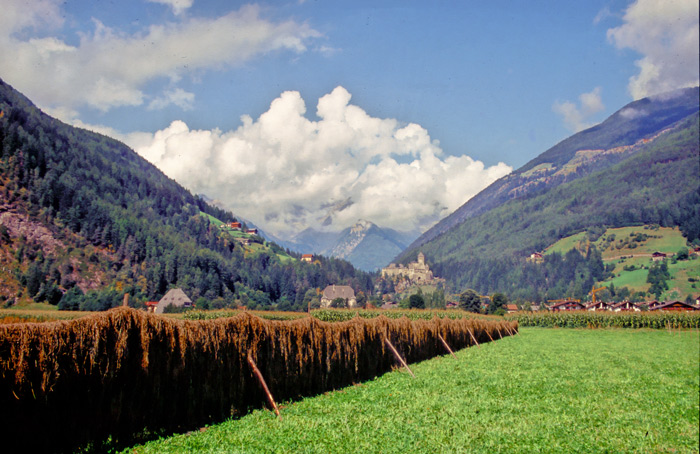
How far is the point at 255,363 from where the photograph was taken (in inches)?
474

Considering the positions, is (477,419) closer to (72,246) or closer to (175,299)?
(175,299)

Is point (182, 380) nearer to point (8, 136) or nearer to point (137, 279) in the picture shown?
point (137, 279)

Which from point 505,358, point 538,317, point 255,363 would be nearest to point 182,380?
point 255,363

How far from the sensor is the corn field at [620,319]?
219 feet

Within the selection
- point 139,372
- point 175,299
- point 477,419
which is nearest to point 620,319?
point 477,419

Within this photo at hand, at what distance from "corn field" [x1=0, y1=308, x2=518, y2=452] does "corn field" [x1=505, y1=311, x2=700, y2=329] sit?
60673 millimetres

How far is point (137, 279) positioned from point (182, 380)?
157 meters

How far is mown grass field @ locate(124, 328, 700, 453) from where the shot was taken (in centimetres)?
878

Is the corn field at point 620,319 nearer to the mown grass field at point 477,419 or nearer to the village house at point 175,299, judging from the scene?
the mown grass field at point 477,419

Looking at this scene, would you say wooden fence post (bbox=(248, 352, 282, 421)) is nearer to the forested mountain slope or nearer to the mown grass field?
the mown grass field

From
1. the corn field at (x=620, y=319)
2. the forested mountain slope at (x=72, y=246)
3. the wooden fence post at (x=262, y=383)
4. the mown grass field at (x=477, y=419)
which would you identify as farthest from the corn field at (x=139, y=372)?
the forested mountain slope at (x=72, y=246)

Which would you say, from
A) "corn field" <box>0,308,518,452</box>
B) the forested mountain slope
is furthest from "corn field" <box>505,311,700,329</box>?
"corn field" <box>0,308,518,452</box>

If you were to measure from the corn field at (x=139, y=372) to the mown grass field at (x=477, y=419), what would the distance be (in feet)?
2.26

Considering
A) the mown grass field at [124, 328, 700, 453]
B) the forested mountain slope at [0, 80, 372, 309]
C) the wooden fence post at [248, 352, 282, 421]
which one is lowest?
the mown grass field at [124, 328, 700, 453]
